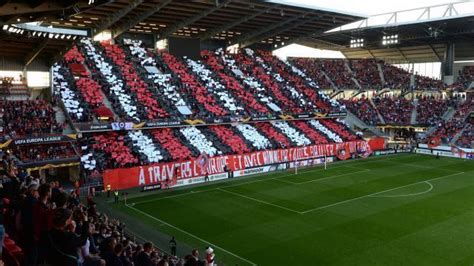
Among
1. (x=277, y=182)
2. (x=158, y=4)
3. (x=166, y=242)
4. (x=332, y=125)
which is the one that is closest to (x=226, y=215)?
(x=166, y=242)

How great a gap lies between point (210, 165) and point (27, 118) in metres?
14.5

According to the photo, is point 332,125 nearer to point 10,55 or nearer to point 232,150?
point 232,150

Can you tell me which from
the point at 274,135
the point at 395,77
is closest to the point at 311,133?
the point at 274,135

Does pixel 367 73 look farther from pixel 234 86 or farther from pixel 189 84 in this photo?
pixel 189 84

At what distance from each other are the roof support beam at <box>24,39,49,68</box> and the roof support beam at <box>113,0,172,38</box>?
1257 cm

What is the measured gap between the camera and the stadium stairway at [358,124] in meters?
58.1

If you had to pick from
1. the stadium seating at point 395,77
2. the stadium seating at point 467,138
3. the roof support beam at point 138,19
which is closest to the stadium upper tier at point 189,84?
the stadium seating at point 395,77

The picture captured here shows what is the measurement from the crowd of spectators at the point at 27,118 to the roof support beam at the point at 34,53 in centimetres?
310

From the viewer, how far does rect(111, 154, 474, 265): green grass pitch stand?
19.4 metres

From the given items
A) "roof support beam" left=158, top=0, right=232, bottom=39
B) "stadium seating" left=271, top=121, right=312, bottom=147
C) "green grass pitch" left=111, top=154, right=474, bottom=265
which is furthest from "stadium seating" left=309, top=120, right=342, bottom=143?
"roof support beam" left=158, top=0, right=232, bottom=39

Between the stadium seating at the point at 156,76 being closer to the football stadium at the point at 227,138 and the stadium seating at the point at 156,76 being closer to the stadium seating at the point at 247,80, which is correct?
the football stadium at the point at 227,138

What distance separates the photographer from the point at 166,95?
43.8m

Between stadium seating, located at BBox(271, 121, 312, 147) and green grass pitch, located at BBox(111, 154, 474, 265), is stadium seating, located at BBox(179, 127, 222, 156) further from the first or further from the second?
stadium seating, located at BBox(271, 121, 312, 147)

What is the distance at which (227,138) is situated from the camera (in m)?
42.0
